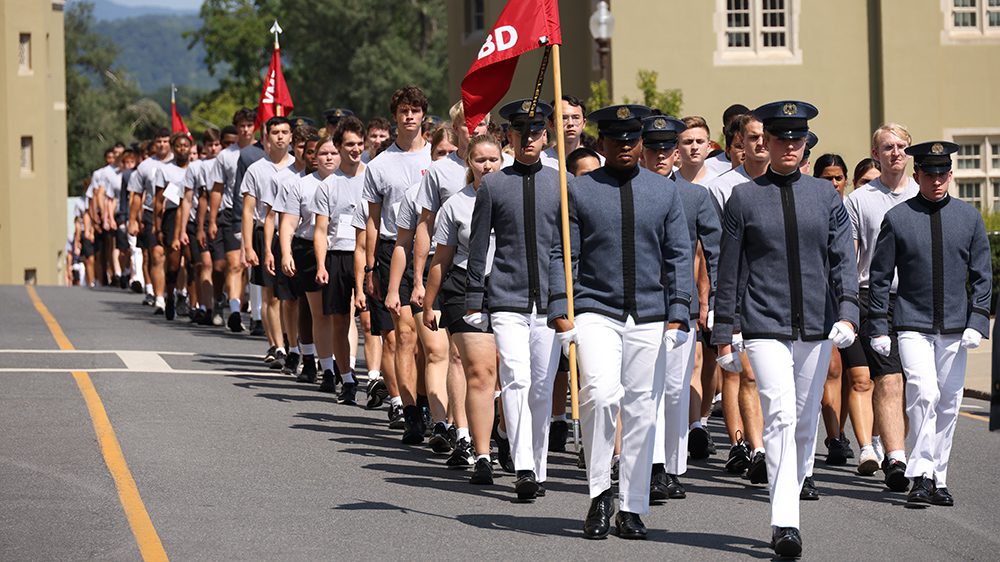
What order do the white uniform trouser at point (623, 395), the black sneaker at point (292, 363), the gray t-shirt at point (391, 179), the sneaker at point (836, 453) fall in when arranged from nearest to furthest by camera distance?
the white uniform trouser at point (623, 395) → the sneaker at point (836, 453) → the gray t-shirt at point (391, 179) → the black sneaker at point (292, 363)

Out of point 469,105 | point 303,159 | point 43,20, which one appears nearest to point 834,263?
point 469,105

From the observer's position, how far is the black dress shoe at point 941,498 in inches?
396

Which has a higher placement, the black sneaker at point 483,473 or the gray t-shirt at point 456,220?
the gray t-shirt at point 456,220

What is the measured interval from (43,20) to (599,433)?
5447 centimetres

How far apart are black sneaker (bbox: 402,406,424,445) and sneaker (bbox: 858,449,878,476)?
3.05m

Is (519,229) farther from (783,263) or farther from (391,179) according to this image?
(391,179)

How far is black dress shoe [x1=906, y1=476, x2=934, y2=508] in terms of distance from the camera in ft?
32.9

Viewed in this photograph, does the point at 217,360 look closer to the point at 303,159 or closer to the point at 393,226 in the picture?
the point at 303,159

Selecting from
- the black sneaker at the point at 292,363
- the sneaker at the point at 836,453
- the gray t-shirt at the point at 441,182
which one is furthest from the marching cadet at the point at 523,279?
the black sneaker at the point at 292,363

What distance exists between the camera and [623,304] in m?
8.91

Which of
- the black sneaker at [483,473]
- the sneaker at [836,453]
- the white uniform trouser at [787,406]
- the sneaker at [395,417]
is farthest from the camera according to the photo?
the sneaker at [395,417]

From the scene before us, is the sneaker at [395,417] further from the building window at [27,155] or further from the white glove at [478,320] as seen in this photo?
the building window at [27,155]

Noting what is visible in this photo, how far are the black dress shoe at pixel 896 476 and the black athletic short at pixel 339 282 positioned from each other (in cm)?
558

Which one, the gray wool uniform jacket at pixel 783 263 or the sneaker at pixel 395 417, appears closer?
the gray wool uniform jacket at pixel 783 263
